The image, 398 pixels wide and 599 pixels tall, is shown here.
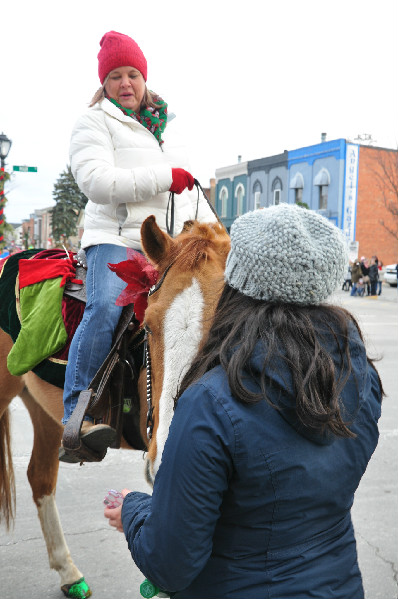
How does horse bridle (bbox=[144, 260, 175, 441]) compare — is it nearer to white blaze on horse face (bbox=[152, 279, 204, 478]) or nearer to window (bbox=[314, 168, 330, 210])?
white blaze on horse face (bbox=[152, 279, 204, 478])

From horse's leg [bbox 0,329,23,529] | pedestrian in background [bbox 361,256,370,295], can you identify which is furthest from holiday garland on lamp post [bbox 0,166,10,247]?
pedestrian in background [bbox 361,256,370,295]

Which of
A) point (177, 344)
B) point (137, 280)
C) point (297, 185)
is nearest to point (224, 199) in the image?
point (297, 185)

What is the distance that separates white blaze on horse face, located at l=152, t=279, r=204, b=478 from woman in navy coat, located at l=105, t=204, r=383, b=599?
403mm

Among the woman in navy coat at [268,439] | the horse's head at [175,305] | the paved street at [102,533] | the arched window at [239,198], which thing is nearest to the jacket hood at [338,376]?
the woman in navy coat at [268,439]

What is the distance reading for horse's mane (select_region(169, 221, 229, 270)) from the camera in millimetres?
2066

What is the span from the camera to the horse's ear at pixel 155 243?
2178mm

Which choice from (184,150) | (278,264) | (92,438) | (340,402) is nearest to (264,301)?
(278,264)

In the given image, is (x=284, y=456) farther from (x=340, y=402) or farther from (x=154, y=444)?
(x=154, y=444)

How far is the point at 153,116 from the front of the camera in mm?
2879

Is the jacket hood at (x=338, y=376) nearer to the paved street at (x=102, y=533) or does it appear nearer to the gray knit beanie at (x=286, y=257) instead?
the gray knit beanie at (x=286, y=257)

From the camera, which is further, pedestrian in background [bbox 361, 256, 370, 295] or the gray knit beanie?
pedestrian in background [bbox 361, 256, 370, 295]

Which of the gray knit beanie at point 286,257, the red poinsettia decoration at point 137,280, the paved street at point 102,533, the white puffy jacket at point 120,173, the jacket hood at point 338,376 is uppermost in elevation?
the white puffy jacket at point 120,173

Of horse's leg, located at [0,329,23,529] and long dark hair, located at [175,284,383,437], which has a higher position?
long dark hair, located at [175,284,383,437]

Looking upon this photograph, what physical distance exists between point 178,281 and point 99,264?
0.87m
